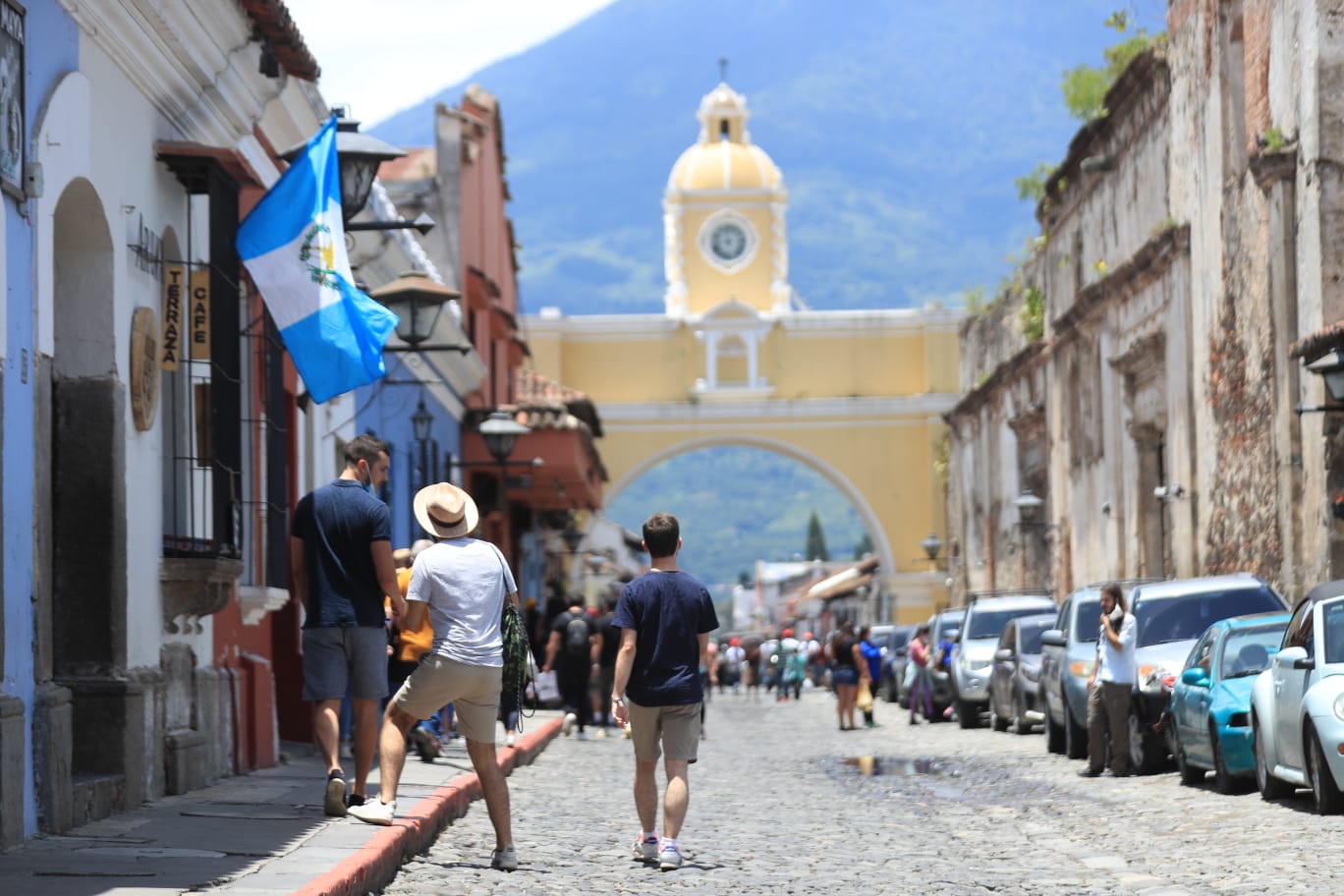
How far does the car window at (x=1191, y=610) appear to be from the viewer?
17.6 metres

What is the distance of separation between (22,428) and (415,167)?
25.5 metres

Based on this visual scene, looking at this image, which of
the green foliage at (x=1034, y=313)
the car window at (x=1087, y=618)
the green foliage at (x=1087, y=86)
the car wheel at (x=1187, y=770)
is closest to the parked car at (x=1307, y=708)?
the car wheel at (x=1187, y=770)

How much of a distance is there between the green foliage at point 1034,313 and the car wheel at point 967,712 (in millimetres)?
11127

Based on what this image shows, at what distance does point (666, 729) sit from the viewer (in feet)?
33.8

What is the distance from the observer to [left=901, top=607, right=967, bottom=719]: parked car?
2869 centimetres

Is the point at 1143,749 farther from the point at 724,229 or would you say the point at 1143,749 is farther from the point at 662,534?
the point at 724,229

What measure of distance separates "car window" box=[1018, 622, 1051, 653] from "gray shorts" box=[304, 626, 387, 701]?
1394cm

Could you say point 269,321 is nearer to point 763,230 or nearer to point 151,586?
point 151,586

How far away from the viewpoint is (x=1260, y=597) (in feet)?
58.2

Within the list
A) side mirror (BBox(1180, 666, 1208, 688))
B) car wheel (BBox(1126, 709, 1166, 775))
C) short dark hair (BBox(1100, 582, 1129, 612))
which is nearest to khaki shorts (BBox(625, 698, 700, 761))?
side mirror (BBox(1180, 666, 1208, 688))

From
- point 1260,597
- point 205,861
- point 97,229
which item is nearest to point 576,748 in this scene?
point 1260,597

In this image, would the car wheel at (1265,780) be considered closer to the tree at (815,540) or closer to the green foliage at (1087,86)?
the green foliage at (1087,86)

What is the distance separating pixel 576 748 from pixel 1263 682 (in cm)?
986

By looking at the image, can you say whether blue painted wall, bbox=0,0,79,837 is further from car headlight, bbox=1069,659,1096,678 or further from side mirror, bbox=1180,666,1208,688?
car headlight, bbox=1069,659,1096,678
